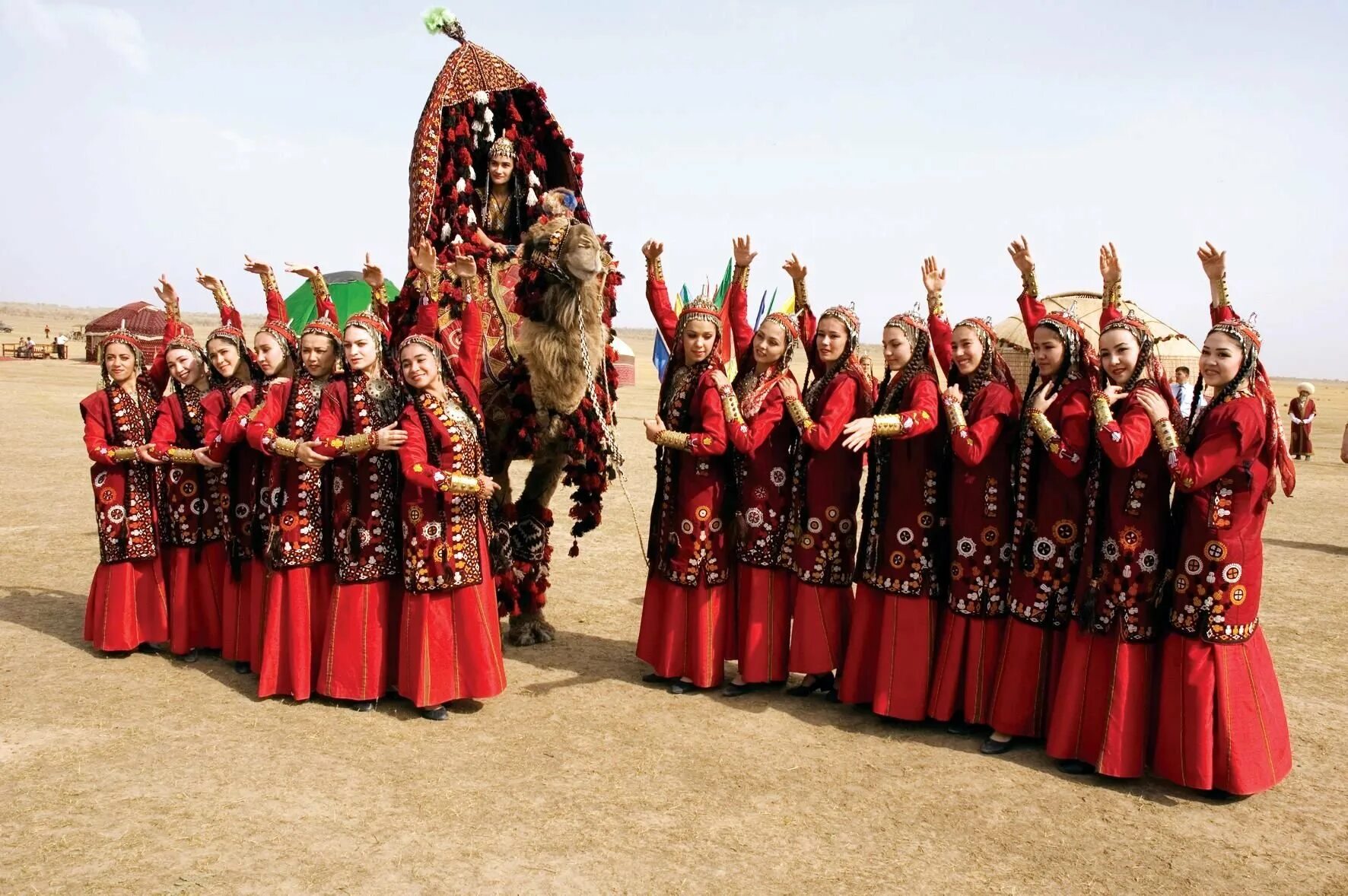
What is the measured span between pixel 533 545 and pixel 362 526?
4.53 ft

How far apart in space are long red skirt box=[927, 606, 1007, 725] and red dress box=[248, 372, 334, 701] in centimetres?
302

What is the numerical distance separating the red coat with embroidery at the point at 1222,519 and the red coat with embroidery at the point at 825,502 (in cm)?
156

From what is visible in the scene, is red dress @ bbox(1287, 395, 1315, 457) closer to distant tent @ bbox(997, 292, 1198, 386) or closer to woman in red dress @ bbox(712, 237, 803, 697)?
distant tent @ bbox(997, 292, 1198, 386)

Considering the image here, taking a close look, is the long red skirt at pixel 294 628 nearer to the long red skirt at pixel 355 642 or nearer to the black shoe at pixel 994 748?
the long red skirt at pixel 355 642

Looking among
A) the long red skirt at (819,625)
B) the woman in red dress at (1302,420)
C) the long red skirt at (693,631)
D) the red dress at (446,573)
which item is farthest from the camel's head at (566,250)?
the woman in red dress at (1302,420)

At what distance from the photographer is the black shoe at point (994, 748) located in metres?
4.72

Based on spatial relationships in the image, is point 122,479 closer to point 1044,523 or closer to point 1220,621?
point 1044,523

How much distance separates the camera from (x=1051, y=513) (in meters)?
4.54

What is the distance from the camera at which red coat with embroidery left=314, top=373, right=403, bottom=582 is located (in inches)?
197

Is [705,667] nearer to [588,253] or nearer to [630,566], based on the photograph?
[588,253]

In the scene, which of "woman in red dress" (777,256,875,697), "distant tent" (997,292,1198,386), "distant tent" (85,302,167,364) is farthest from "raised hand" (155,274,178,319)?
"distant tent" (85,302,167,364)

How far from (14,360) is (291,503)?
39045 millimetres

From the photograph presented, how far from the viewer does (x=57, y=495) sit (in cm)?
1125

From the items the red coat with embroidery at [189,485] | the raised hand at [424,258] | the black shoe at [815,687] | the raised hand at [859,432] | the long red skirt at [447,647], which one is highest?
the raised hand at [424,258]
